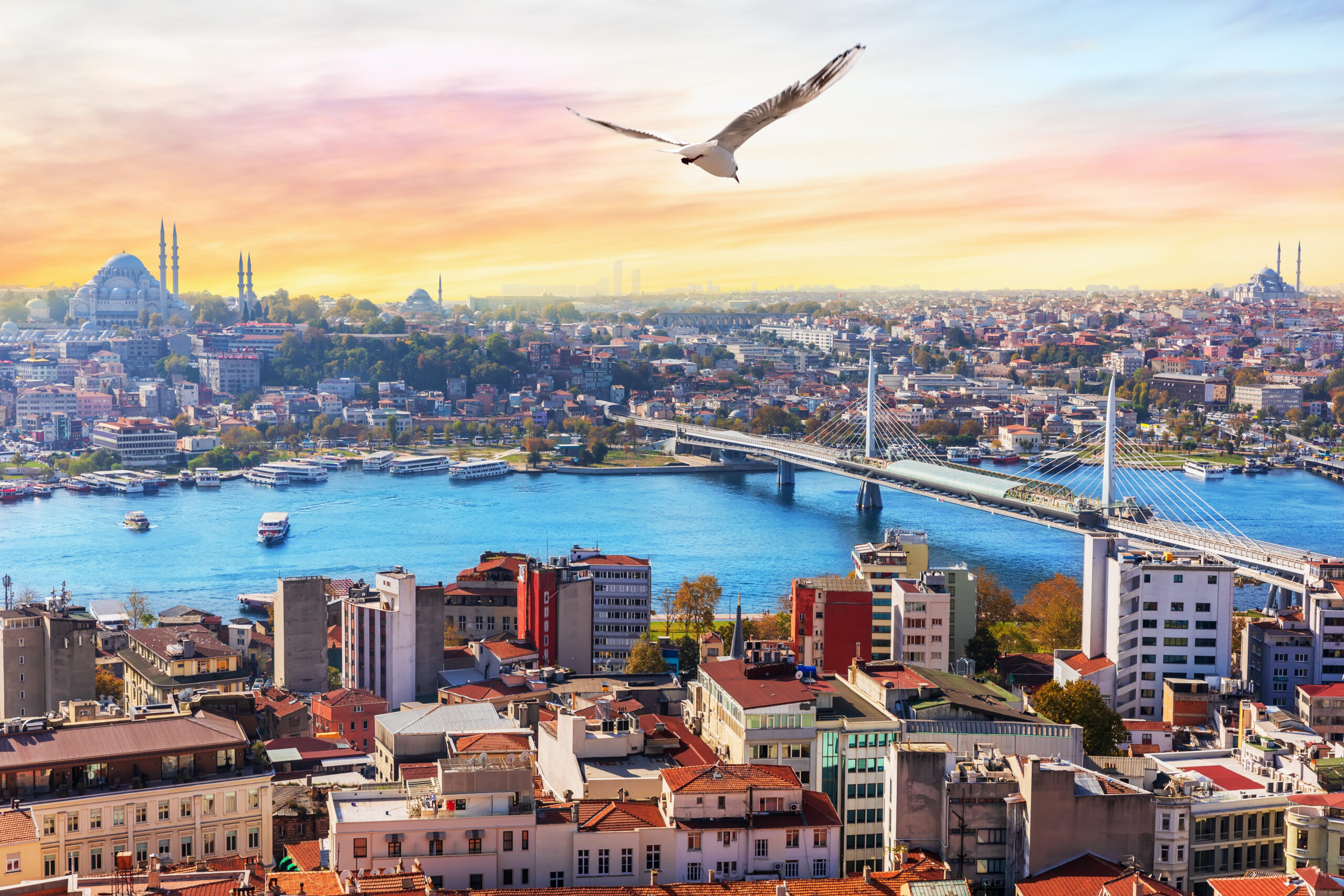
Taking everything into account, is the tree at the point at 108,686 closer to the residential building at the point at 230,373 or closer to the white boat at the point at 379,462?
the white boat at the point at 379,462

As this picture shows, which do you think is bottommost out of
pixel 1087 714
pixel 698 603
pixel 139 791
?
pixel 698 603

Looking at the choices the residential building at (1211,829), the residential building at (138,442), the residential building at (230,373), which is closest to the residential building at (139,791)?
the residential building at (1211,829)

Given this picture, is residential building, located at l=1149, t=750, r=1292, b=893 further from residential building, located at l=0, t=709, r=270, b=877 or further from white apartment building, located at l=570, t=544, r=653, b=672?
white apartment building, located at l=570, t=544, r=653, b=672

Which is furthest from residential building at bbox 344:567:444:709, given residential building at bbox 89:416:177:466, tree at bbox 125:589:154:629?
residential building at bbox 89:416:177:466

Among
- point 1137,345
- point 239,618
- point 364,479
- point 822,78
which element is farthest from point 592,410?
point 822,78

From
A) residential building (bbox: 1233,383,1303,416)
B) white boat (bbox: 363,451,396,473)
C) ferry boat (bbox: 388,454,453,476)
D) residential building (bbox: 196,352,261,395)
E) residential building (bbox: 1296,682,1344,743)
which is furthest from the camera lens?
residential building (bbox: 196,352,261,395)

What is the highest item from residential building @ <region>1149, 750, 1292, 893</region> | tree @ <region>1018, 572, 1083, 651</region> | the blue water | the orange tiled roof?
the orange tiled roof

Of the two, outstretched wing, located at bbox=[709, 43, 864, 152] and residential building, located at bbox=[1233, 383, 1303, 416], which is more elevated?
outstretched wing, located at bbox=[709, 43, 864, 152]

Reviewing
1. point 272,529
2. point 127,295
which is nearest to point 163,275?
point 127,295

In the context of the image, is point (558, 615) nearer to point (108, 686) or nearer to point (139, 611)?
point (108, 686)
